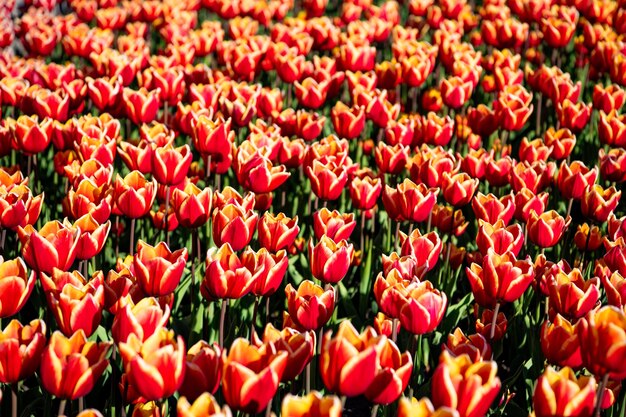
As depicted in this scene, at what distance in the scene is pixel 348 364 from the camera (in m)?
1.83

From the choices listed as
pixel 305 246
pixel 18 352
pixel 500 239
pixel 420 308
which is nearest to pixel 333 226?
pixel 500 239

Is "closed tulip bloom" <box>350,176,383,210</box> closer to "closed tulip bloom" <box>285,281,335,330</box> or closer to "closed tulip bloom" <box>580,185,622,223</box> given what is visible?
"closed tulip bloom" <box>580,185,622,223</box>

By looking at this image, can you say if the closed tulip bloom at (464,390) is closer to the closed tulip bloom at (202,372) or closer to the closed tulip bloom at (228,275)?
the closed tulip bloom at (202,372)

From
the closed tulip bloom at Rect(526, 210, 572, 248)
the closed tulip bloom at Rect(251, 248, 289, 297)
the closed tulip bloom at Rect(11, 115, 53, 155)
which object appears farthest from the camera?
the closed tulip bloom at Rect(11, 115, 53, 155)

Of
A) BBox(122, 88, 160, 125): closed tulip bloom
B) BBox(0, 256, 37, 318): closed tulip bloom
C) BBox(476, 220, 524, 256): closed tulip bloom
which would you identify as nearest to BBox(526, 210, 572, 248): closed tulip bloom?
BBox(476, 220, 524, 256): closed tulip bloom

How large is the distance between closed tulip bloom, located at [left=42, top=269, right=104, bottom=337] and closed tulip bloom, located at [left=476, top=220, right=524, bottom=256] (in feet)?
4.56

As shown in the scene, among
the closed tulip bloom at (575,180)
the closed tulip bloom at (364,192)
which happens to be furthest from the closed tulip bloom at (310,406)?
the closed tulip bloom at (575,180)

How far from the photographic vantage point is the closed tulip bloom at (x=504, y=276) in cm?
249

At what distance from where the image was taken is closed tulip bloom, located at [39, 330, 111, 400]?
190cm

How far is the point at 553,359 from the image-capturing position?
2.21 m

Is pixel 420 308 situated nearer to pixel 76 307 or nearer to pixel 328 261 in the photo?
pixel 328 261

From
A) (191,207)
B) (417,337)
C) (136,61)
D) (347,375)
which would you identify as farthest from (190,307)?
(136,61)

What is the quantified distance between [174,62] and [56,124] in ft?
4.59

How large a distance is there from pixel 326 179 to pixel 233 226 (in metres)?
0.77
